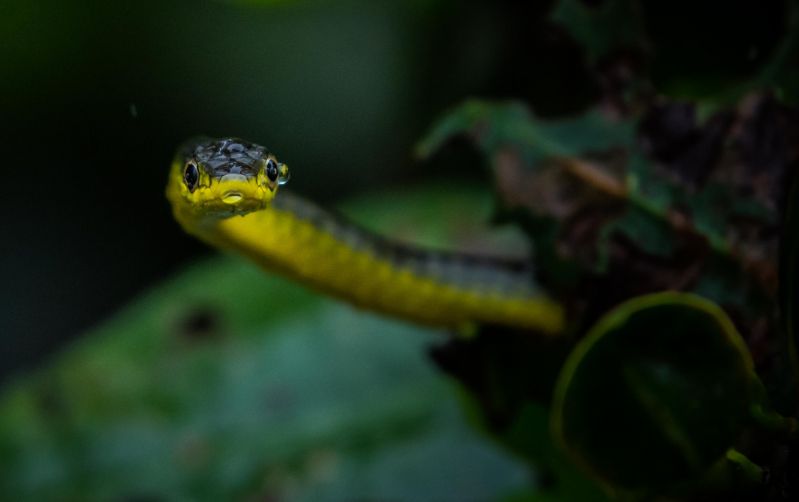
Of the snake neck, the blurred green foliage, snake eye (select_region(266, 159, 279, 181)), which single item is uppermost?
snake eye (select_region(266, 159, 279, 181))

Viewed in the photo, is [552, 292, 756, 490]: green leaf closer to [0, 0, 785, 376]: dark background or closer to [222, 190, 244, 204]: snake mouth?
[222, 190, 244, 204]: snake mouth

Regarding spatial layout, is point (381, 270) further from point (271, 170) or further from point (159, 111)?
point (159, 111)

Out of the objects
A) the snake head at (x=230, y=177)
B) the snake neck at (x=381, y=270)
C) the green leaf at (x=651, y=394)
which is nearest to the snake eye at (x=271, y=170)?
the snake head at (x=230, y=177)

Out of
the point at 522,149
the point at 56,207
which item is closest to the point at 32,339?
the point at 56,207

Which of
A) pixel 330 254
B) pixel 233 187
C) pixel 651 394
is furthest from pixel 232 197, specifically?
pixel 651 394

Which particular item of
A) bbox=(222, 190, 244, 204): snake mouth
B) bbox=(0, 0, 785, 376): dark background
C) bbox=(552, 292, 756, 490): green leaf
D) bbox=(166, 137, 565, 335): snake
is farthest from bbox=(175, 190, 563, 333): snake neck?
bbox=(0, 0, 785, 376): dark background

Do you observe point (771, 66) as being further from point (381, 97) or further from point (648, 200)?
point (381, 97)
